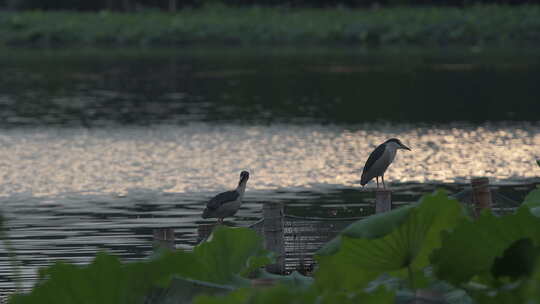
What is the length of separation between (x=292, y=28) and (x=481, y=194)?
67109 millimetres

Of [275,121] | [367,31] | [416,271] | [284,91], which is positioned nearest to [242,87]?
[284,91]

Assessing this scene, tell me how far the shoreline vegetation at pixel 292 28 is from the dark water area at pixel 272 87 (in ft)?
20.1

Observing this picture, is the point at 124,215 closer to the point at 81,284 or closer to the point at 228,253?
the point at 228,253

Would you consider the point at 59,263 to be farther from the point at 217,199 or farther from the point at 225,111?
the point at 225,111

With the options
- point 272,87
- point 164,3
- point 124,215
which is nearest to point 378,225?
point 124,215

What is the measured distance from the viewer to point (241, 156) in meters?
26.2

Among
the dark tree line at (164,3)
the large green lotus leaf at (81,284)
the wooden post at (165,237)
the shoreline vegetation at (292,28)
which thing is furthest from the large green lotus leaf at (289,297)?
the dark tree line at (164,3)

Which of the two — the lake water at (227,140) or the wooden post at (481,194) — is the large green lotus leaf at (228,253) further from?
the lake water at (227,140)

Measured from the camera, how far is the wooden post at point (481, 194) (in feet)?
36.0

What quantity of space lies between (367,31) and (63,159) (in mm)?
51116

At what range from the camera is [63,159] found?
26.0 metres

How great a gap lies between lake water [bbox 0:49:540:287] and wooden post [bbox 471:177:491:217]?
4833mm

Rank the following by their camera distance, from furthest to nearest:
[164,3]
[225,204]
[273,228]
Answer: [164,3] < [225,204] < [273,228]

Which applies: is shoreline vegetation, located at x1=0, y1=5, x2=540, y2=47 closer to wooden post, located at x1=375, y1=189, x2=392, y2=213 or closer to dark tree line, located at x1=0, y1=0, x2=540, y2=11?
dark tree line, located at x1=0, y1=0, x2=540, y2=11
